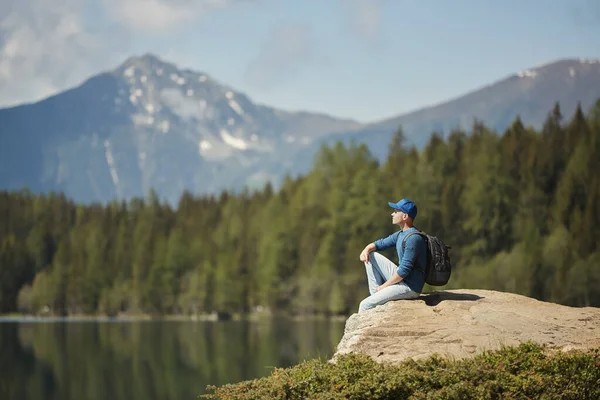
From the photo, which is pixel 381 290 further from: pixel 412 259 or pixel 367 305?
pixel 412 259

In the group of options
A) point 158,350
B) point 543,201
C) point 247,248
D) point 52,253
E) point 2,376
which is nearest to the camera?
point 2,376

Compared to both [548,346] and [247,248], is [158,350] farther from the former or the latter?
[247,248]

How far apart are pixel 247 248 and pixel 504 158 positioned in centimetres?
4129

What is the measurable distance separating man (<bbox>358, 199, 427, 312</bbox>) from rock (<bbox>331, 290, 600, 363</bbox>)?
215 mm

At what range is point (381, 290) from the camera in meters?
17.7

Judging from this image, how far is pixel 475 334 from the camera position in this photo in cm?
1617

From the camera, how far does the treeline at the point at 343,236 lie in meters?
95.2

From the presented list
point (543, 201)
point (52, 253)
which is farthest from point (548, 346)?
point (52, 253)

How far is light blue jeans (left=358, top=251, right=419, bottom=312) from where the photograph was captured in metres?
17.6

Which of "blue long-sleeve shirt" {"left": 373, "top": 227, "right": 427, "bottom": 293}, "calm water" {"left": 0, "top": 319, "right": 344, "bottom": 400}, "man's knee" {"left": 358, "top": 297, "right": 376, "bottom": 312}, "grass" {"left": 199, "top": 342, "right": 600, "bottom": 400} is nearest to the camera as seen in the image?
"grass" {"left": 199, "top": 342, "right": 600, "bottom": 400}

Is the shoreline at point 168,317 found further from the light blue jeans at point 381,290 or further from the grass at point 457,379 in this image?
the grass at point 457,379

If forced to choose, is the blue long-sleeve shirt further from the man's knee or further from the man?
the man's knee

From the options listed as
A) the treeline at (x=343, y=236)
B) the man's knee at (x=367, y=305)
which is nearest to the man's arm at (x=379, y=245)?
the man's knee at (x=367, y=305)

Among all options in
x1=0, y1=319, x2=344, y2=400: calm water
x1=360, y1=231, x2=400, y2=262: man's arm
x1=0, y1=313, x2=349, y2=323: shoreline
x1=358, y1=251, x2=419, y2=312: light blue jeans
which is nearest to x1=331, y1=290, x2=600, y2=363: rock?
x1=358, y1=251, x2=419, y2=312: light blue jeans
